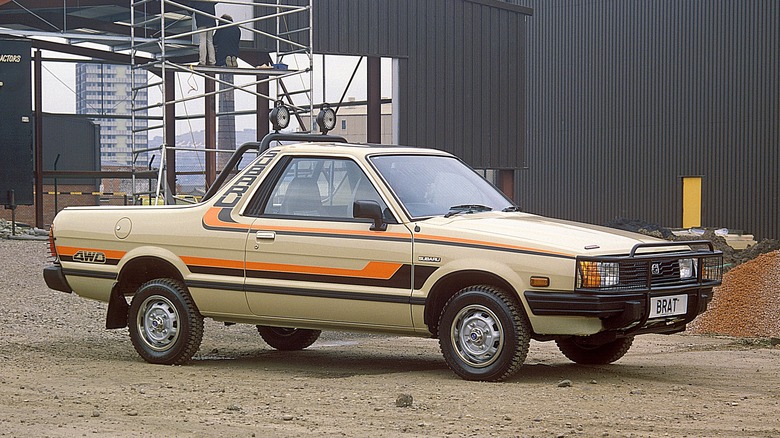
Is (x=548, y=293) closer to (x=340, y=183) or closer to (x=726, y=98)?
(x=340, y=183)

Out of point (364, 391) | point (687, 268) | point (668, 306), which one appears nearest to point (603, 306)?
point (668, 306)

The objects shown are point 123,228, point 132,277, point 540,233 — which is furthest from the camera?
point 132,277

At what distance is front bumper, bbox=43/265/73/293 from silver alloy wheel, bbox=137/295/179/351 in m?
0.94

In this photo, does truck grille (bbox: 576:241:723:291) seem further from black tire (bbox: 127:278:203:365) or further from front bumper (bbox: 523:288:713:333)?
black tire (bbox: 127:278:203:365)

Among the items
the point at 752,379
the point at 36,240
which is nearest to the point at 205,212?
the point at 752,379

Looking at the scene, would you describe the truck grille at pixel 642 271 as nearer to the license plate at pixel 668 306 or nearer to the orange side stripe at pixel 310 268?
the license plate at pixel 668 306

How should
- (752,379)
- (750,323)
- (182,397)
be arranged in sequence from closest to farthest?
(182,397) → (752,379) → (750,323)

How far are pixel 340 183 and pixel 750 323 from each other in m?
6.54

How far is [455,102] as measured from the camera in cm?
2802

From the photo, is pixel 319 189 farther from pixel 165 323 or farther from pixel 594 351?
pixel 594 351

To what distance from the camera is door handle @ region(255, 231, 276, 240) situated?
951 cm

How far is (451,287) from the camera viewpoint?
351 inches

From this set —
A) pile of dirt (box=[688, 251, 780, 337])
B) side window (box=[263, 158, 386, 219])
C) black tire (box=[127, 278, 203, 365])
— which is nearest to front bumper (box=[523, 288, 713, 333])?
side window (box=[263, 158, 386, 219])

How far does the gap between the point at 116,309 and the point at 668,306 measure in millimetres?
4647
